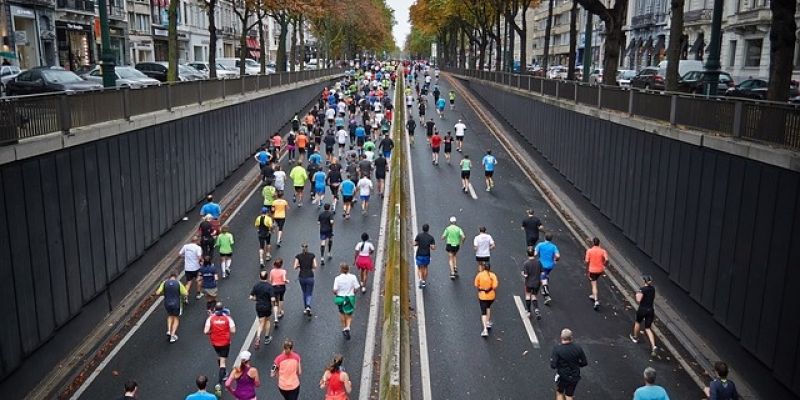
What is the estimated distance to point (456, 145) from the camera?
37.9 meters

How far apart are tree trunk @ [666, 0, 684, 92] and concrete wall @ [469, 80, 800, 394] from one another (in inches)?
92.1

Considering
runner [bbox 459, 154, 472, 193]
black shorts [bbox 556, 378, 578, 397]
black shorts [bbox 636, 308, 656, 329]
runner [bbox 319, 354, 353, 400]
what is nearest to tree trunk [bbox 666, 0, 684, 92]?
runner [bbox 459, 154, 472, 193]

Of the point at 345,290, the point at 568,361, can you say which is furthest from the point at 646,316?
the point at 345,290

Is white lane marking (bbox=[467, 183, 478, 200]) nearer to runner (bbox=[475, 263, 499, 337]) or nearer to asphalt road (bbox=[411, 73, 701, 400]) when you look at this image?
asphalt road (bbox=[411, 73, 701, 400])

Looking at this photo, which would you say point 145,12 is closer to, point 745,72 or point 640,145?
point 745,72

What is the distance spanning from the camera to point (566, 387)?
11.8 meters

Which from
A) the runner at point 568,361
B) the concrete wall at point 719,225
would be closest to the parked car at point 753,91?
the concrete wall at point 719,225

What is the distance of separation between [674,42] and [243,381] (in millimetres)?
17210

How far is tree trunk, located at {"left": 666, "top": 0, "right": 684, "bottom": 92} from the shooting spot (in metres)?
21.0

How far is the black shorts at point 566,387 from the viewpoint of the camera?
38.5 ft

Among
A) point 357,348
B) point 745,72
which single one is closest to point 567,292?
point 357,348

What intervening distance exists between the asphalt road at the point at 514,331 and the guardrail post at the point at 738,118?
4.87 meters

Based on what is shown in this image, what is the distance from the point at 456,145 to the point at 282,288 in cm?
2378

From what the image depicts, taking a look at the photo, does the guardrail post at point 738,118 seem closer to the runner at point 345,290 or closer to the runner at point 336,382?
the runner at point 345,290
